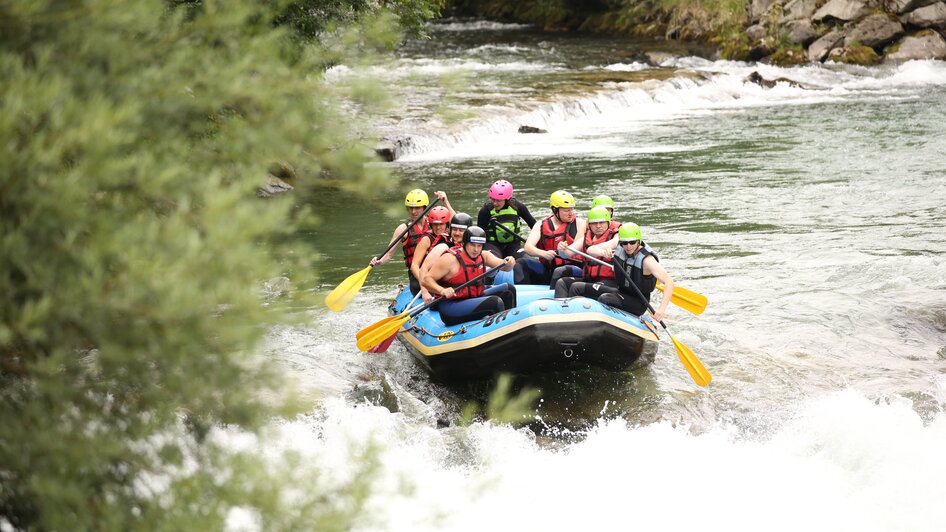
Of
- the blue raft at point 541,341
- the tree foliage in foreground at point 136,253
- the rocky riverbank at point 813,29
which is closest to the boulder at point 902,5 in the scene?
the rocky riverbank at point 813,29

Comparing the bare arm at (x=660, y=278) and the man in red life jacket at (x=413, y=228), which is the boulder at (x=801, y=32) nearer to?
the man in red life jacket at (x=413, y=228)

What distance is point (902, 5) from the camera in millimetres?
29609

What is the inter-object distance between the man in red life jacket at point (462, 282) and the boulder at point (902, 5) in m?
26.1

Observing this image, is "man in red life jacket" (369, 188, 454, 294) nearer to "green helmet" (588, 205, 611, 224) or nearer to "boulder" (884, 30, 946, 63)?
"green helmet" (588, 205, 611, 224)

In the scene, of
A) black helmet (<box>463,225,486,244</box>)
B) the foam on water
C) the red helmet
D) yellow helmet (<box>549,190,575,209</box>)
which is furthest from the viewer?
yellow helmet (<box>549,190,575,209</box>)

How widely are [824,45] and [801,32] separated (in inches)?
39.5

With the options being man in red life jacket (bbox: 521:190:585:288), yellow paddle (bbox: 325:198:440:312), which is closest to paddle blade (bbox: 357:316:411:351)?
yellow paddle (bbox: 325:198:440:312)

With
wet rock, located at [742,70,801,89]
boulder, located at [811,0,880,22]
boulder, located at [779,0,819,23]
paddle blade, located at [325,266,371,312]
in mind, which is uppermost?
paddle blade, located at [325,266,371,312]

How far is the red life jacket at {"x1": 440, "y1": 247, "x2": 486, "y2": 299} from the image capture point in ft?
26.7

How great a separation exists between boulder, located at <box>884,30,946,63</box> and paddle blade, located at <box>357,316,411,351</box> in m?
24.5

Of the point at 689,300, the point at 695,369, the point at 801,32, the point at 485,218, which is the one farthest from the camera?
the point at 801,32

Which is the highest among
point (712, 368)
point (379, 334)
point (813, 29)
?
point (379, 334)

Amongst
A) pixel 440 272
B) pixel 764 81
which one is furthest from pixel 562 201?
pixel 764 81

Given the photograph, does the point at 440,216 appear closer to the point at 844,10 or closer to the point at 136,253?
the point at 136,253
